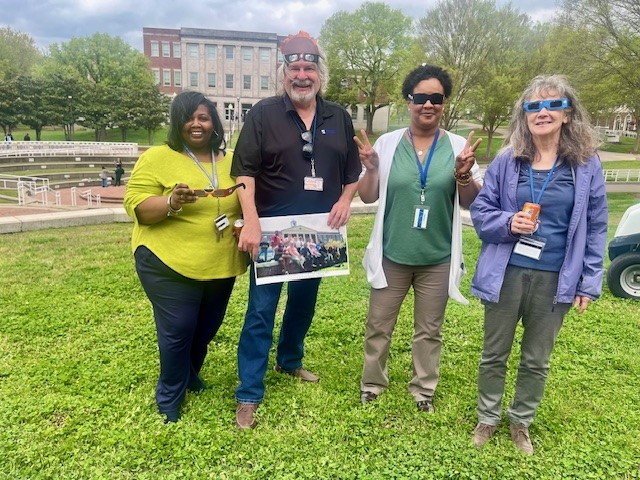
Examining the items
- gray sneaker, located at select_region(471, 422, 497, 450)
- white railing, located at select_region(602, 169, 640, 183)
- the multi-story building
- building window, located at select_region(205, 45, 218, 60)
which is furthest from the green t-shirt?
building window, located at select_region(205, 45, 218, 60)

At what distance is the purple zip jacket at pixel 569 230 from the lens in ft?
7.89

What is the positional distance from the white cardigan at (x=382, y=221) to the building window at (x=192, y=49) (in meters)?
64.8

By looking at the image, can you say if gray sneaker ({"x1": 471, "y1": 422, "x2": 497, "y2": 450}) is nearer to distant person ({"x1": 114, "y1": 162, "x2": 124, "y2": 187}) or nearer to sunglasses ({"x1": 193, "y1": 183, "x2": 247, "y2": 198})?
sunglasses ({"x1": 193, "y1": 183, "x2": 247, "y2": 198})

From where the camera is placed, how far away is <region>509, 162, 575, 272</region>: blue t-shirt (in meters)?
2.42

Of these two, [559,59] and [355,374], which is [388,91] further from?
[355,374]

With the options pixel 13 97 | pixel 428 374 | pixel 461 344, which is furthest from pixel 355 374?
pixel 13 97

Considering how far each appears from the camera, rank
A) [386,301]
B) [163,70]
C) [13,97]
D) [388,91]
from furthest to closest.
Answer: [163,70], [388,91], [13,97], [386,301]

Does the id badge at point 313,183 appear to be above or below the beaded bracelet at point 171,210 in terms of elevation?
above

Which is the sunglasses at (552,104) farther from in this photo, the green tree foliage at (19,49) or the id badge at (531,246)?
the green tree foliage at (19,49)

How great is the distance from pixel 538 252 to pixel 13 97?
4319 centimetres

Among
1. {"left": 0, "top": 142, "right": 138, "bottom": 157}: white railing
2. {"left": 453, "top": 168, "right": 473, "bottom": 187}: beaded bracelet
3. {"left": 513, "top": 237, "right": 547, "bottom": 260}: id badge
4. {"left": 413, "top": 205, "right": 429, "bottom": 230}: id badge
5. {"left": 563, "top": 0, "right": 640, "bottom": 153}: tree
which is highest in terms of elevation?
{"left": 563, "top": 0, "right": 640, "bottom": 153}: tree

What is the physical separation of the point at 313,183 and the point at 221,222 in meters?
0.55

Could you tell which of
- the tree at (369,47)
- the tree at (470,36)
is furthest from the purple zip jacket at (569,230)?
the tree at (369,47)

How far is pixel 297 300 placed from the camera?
3152mm
